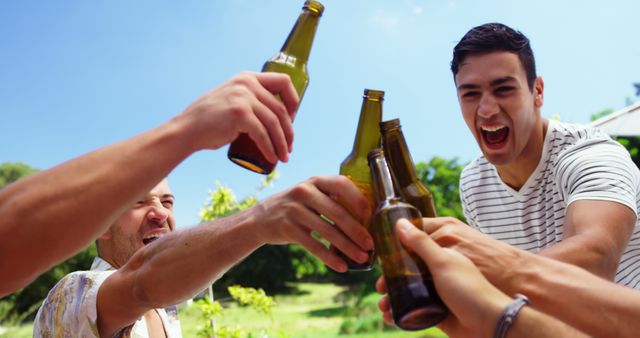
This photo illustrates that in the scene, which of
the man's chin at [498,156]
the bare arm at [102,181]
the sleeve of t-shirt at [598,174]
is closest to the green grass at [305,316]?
the man's chin at [498,156]

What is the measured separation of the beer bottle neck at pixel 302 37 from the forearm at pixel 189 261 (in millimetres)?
467

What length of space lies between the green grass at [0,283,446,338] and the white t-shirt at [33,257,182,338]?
15.2 meters

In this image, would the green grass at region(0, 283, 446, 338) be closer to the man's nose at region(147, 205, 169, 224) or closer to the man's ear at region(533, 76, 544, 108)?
the man's ear at region(533, 76, 544, 108)

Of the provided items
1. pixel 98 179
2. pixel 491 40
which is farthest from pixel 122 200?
pixel 491 40

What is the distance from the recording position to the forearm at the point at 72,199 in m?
0.97

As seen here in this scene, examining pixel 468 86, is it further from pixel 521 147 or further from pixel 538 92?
pixel 538 92

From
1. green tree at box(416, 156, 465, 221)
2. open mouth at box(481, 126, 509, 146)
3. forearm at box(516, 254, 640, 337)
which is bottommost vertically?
green tree at box(416, 156, 465, 221)

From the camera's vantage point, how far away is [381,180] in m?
1.26

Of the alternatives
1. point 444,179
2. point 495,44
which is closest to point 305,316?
point 444,179

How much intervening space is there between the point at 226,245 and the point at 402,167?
0.57 m

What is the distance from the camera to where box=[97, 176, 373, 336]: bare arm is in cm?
134

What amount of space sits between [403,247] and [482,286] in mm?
189

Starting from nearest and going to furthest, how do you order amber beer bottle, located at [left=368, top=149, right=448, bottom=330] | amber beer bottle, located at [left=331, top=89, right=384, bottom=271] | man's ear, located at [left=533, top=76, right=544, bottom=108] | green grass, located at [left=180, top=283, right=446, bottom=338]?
amber beer bottle, located at [left=368, top=149, right=448, bottom=330], amber beer bottle, located at [left=331, top=89, right=384, bottom=271], man's ear, located at [left=533, top=76, right=544, bottom=108], green grass, located at [left=180, top=283, right=446, bottom=338]

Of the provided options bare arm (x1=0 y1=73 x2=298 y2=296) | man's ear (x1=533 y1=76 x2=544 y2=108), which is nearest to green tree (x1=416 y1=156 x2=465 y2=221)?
man's ear (x1=533 y1=76 x2=544 y2=108)
